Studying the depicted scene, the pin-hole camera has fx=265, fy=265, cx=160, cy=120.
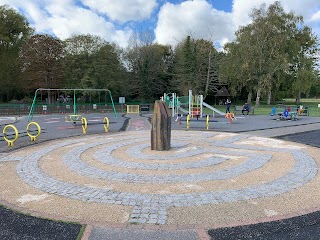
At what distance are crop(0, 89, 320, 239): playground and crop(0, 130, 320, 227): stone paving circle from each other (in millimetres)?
16

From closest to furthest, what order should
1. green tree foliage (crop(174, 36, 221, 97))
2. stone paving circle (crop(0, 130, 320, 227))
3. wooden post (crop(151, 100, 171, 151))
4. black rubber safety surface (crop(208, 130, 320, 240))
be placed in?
black rubber safety surface (crop(208, 130, 320, 240)), stone paving circle (crop(0, 130, 320, 227)), wooden post (crop(151, 100, 171, 151)), green tree foliage (crop(174, 36, 221, 97))

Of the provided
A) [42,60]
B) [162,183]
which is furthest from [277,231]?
[42,60]

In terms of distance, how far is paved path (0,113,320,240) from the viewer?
12.3 ft

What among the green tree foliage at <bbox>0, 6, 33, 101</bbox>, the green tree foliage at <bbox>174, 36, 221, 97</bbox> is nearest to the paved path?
the green tree foliage at <bbox>174, 36, 221, 97</bbox>

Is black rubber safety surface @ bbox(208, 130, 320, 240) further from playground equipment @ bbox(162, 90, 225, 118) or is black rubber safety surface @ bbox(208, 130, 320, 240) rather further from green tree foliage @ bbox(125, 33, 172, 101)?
green tree foliage @ bbox(125, 33, 172, 101)

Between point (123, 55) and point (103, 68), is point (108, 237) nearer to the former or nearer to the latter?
point (103, 68)

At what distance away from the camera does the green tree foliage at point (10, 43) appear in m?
37.1

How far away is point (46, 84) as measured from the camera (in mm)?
32438

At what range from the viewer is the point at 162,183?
5.39 m

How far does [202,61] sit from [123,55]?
42.0 ft

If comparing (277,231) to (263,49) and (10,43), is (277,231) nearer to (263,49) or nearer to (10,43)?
(263,49)

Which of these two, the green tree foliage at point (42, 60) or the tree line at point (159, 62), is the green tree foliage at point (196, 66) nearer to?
the tree line at point (159, 62)

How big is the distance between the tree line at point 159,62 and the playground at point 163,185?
25.9m

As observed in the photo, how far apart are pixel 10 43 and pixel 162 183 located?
43.2 metres
